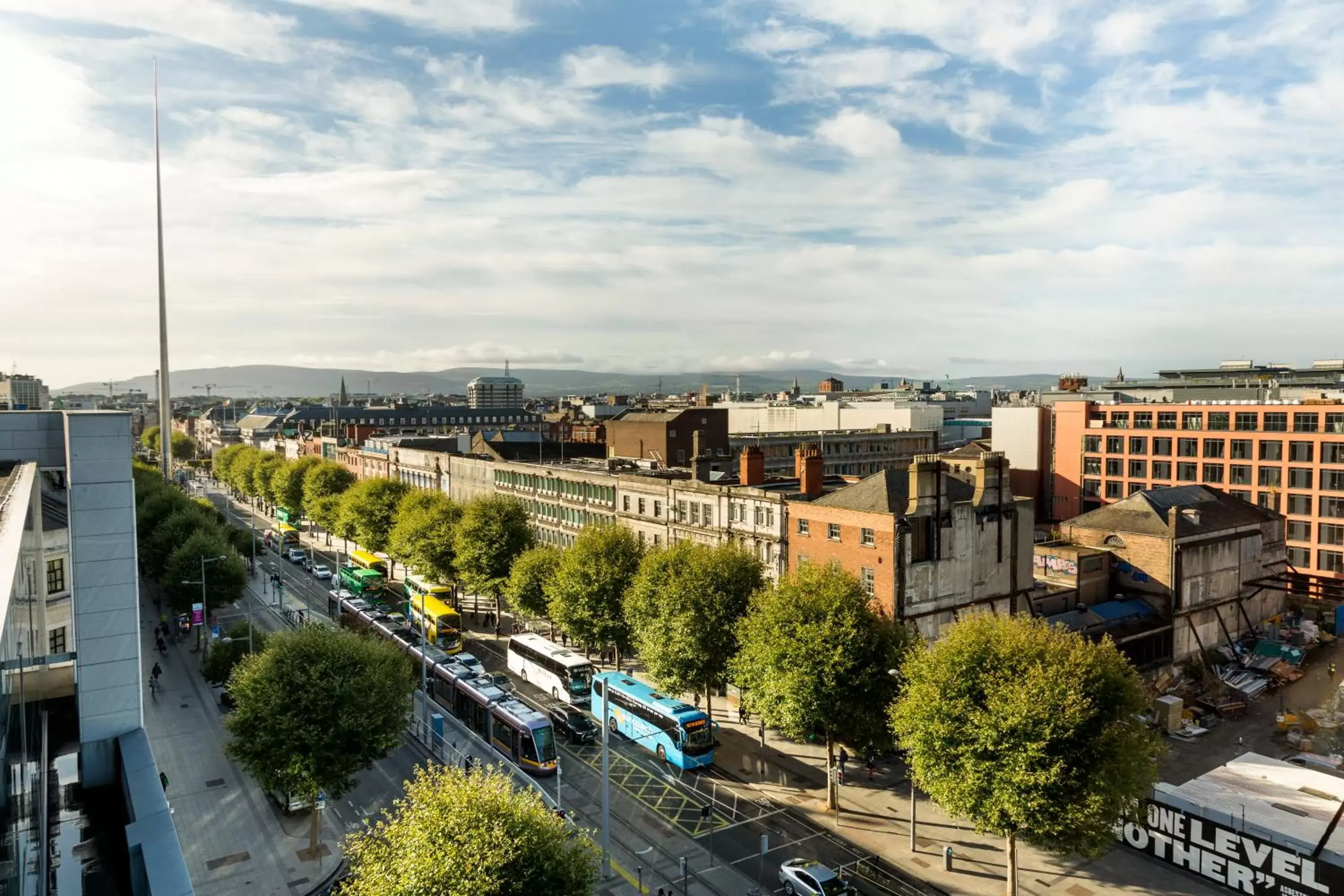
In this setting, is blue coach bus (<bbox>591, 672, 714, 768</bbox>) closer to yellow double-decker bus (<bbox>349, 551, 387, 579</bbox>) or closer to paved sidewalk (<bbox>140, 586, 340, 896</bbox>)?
paved sidewalk (<bbox>140, 586, 340, 896</bbox>)

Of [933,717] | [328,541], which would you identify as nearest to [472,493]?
[328,541]

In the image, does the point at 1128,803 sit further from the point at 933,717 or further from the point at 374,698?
the point at 374,698

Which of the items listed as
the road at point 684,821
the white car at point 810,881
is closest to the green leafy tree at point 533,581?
the road at point 684,821

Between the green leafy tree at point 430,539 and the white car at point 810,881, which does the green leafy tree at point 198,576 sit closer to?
the green leafy tree at point 430,539

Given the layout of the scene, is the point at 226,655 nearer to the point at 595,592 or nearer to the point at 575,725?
the point at 575,725

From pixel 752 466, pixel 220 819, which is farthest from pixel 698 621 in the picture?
pixel 220 819

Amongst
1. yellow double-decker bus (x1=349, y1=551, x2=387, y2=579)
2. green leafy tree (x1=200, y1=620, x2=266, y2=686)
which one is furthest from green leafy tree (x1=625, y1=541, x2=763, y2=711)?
yellow double-decker bus (x1=349, y1=551, x2=387, y2=579)
